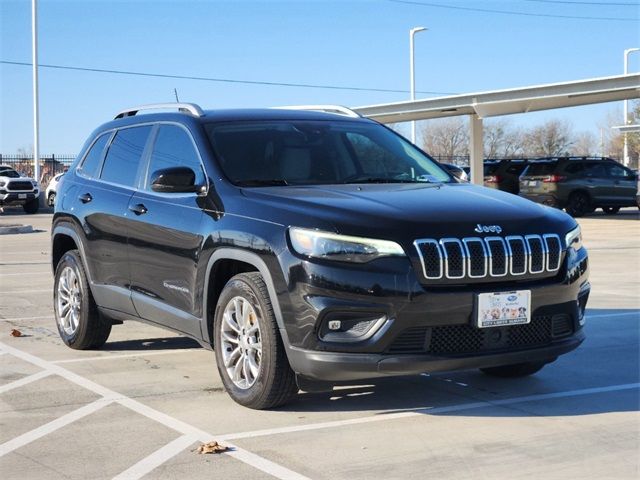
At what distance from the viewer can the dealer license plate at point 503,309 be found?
540 centimetres

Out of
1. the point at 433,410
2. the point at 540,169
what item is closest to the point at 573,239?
the point at 433,410

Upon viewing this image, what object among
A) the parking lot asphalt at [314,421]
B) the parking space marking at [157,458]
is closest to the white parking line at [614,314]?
the parking lot asphalt at [314,421]

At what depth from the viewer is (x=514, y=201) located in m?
6.12

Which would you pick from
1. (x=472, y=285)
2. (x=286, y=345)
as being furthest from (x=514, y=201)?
(x=286, y=345)

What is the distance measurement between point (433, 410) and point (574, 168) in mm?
24958

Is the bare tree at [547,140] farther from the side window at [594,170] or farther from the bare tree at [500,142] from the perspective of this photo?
the side window at [594,170]

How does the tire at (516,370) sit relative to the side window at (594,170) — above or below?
below

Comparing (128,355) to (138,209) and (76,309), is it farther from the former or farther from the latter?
(138,209)

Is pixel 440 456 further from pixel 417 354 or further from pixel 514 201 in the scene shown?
pixel 514 201

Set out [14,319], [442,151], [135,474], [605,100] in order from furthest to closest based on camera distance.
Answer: [442,151] → [605,100] → [14,319] → [135,474]

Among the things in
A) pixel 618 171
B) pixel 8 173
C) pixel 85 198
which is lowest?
pixel 85 198

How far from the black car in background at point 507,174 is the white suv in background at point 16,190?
54.1 ft

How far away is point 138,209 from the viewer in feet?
23.0

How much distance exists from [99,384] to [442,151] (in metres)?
83.6
